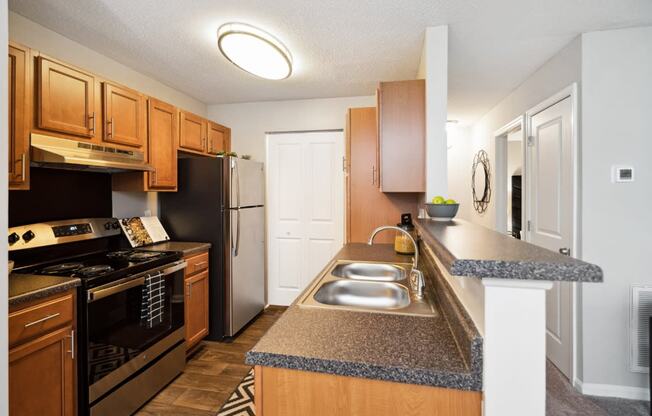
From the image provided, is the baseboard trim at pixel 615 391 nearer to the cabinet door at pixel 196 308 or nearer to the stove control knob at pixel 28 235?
the cabinet door at pixel 196 308

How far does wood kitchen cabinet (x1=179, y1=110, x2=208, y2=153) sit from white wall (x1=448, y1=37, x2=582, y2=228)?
10.2ft

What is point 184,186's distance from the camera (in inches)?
121

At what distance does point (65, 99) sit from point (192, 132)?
1.22m

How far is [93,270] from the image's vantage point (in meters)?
1.86

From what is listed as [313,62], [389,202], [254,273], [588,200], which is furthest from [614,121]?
[254,273]

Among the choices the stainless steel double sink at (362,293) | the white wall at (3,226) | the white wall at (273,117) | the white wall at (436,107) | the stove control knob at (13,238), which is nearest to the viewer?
the white wall at (3,226)

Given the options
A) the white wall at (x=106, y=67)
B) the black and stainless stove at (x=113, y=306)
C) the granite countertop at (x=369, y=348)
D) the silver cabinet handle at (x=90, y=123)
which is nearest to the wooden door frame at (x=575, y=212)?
the granite countertop at (x=369, y=348)

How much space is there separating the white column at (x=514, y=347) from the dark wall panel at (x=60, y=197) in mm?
2485

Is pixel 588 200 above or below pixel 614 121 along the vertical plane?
below

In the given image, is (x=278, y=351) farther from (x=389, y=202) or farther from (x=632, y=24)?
(x=632, y=24)

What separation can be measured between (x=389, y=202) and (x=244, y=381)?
6.17 feet

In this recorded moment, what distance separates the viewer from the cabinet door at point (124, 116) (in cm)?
224

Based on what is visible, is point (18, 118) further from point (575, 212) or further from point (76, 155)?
point (575, 212)

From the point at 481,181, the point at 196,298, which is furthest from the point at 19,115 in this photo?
the point at 481,181
